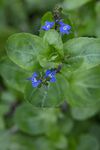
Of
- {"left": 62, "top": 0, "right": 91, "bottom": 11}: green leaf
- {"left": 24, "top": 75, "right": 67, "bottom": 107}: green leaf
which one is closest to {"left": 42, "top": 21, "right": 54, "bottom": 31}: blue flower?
{"left": 24, "top": 75, "right": 67, "bottom": 107}: green leaf

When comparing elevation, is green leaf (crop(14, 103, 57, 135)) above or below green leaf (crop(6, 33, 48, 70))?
below

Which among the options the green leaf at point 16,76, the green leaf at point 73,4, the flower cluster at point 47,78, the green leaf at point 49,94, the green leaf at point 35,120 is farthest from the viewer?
the green leaf at point 35,120

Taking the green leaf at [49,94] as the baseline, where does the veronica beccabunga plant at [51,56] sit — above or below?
above

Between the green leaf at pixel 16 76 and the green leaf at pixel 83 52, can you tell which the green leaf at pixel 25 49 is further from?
the green leaf at pixel 16 76

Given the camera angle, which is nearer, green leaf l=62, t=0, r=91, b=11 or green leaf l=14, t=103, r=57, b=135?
green leaf l=62, t=0, r=91, b=11

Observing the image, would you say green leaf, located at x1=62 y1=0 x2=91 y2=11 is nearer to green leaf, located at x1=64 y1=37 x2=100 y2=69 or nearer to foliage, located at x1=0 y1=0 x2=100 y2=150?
foliage, located at x1=0 y1=0 x2=100 y2=150

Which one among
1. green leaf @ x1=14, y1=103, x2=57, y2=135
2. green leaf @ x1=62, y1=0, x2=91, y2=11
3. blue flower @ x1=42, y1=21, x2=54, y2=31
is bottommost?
green leaf @ x1=14, y1=103, x2=57, y2=135

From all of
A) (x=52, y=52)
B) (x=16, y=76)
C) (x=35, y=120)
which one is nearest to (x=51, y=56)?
(x=52, y=52)

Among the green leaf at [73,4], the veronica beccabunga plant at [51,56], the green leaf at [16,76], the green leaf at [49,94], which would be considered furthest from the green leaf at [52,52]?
the green leaf at [73,4]
